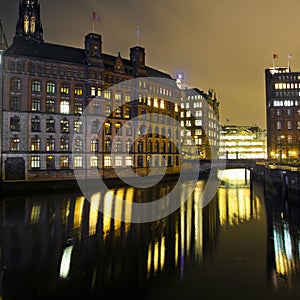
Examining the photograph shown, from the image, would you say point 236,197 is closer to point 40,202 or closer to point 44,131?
point 40,202

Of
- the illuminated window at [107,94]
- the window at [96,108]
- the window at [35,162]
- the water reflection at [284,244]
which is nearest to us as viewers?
the water reflection at [284,244]

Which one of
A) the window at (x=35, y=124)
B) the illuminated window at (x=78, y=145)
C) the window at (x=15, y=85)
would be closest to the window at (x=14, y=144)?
the window at (x=35, y=124)

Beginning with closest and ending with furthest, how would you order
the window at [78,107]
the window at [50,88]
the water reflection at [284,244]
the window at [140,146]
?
the water reflection at [284,244], the window at [50,88], the window at [78,107], the window at [140,146]

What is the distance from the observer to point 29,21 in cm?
11038

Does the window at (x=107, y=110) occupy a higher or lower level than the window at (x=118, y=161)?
higher

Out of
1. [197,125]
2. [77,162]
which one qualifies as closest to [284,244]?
[77,162]

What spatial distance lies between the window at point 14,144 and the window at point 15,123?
185 centimetres

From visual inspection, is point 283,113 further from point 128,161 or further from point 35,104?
point 35,104

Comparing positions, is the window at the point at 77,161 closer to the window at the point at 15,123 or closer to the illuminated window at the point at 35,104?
the illuminated window at the point at 35,104

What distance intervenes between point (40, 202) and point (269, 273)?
38.3 meters

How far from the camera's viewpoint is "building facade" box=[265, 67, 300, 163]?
120500 mm

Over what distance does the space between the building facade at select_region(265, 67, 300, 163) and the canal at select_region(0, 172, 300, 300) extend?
82.1 meters

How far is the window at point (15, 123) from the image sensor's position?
65806 mm

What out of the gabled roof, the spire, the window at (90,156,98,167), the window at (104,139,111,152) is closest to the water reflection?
the window at (90,156,98,167)
